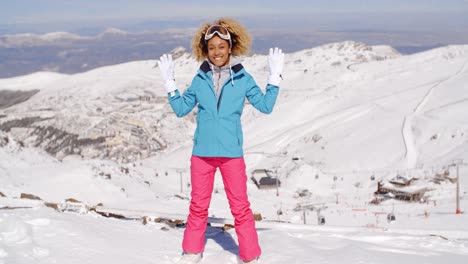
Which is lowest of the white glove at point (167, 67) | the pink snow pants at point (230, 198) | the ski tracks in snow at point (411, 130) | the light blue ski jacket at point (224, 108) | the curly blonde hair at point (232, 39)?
the pink snow pants at point (230, 198)

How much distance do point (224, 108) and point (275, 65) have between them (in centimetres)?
73

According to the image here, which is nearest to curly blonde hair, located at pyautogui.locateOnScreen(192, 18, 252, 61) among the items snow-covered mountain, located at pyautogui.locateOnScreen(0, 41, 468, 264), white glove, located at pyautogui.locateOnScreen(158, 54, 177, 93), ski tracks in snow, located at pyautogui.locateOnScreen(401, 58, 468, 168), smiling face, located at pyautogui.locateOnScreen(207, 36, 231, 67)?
smiling face, located at pyautogui.locateOnScreen(207, 36, 231, 67)

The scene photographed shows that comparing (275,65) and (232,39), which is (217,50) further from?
(275,65)

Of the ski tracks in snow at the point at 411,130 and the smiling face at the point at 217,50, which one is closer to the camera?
the smiling face at the point at 217,50

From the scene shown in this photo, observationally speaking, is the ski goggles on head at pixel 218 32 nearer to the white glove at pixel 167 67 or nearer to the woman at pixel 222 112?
the woman at pixel 222 112

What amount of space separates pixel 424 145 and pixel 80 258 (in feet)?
153

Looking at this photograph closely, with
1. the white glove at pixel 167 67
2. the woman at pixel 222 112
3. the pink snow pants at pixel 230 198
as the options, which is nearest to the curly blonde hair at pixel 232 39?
the woman at pixel 222 112

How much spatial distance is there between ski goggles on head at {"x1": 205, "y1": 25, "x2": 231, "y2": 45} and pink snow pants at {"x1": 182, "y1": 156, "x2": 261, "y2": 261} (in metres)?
1.26

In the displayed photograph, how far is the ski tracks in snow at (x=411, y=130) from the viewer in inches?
1783

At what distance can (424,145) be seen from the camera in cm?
4819

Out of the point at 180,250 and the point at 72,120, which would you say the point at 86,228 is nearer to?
the point at 180,250

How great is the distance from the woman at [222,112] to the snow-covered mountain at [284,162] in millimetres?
445

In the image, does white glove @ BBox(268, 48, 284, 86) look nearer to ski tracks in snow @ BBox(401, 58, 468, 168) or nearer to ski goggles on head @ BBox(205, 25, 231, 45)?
ski goggles on head @ BBox(205, 25, 231, 45)

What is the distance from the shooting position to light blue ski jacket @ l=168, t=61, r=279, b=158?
5480 mm
